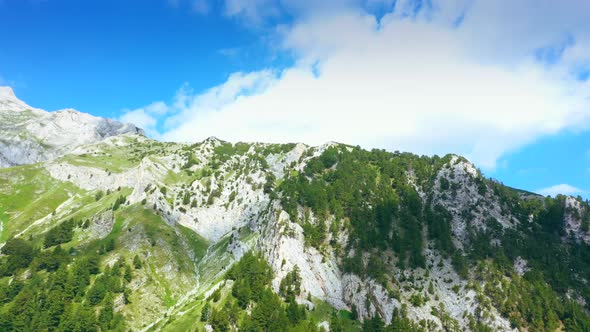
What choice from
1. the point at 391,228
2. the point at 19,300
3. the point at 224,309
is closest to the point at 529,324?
the point at 391,228

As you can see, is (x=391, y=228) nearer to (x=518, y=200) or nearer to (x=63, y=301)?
(x=518, y=200)

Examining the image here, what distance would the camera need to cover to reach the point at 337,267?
160375 millimetres

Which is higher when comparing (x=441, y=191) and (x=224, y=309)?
(x=441, y=191)

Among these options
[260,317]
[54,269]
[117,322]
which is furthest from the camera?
[54,269]

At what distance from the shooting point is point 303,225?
171 m

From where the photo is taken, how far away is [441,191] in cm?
18650

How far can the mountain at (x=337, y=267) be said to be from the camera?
134125 millimetres

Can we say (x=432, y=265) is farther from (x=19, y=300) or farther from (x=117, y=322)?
(x=19, y=300)

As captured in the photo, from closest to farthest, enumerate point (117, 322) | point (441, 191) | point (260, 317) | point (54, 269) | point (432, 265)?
point (260, 317) → point (117, 322) → point (432, 265) → point (54, 269) → point (441, 191)

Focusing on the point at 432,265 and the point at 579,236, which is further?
the point at 579,236

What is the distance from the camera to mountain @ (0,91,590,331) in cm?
13412

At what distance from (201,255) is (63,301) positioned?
6297cm

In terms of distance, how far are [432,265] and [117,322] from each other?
12090 cm

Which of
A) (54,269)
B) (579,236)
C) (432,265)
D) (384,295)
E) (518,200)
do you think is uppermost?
(518,200)
